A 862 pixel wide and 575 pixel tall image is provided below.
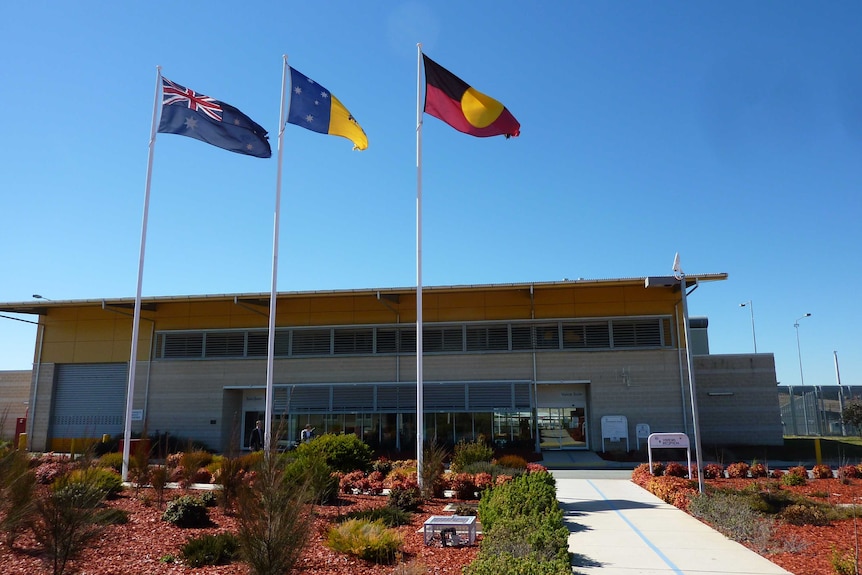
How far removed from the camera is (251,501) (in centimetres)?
677

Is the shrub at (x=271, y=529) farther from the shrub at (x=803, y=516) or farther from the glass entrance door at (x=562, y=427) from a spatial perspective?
the glass entrance door at (x=562, y=427)

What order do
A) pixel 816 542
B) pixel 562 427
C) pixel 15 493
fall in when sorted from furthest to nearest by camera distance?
pixel 562 427
pixel 816 542
pixel 15 493

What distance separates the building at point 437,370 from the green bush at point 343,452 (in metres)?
13.2

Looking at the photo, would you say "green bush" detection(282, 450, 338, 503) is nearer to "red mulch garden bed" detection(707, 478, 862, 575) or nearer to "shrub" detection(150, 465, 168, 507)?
"shrub" detection(150, 465, 168, 507)

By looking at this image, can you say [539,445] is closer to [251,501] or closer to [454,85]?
[454,85]

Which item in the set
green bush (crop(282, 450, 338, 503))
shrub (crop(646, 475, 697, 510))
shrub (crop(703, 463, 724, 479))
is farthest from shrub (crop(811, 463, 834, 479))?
green bush (crop(282, 450, 338, 503))

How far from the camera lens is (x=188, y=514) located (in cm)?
1072

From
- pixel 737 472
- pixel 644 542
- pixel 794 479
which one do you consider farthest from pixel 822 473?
pixel 644 542

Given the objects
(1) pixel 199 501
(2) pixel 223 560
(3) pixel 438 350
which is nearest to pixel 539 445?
(3) pixel 438 350

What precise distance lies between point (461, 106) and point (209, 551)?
11870mm

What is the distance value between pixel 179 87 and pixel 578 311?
65.1 feet

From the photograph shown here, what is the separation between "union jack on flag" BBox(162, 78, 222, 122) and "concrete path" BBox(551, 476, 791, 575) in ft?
43.5

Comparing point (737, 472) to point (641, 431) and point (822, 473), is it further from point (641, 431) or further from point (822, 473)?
point (641, 431)

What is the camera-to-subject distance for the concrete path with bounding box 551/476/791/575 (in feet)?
26.9
